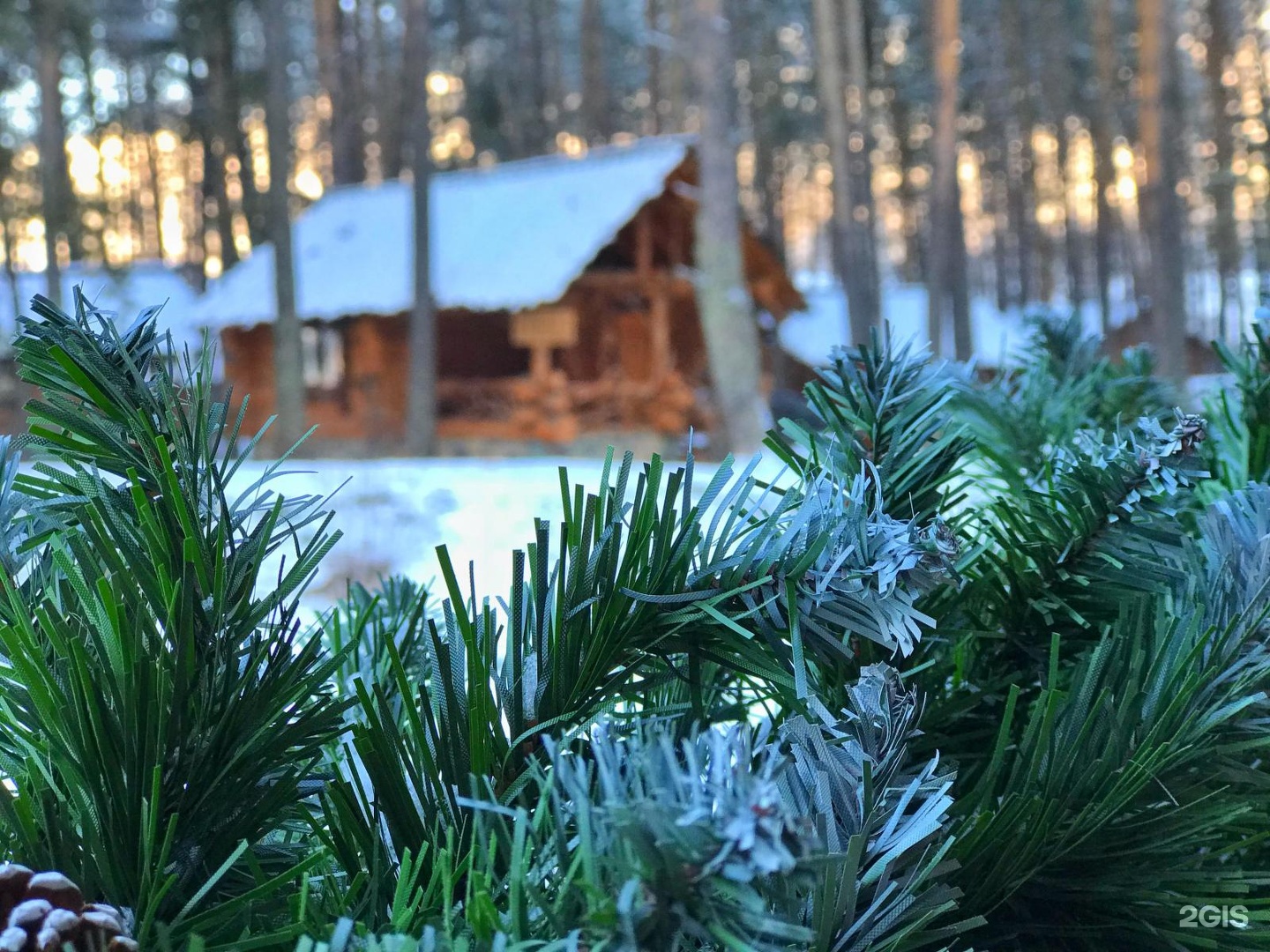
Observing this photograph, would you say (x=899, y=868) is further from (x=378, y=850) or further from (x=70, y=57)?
(x=70, y=57)

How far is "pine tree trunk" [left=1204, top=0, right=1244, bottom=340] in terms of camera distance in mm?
21516

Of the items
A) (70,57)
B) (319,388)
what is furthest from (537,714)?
(70,57)

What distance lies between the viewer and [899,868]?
688 mm

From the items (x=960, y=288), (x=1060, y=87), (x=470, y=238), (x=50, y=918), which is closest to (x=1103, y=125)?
(x=1060, y=87)

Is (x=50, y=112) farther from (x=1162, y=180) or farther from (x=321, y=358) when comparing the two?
(x=1162, y=180)

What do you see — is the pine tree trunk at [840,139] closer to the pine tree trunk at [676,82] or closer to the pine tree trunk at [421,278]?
the pine tree trunk at [676,82]

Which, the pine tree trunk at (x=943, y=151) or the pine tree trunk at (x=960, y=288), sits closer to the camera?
the pine tree trunk at (x=943, y=151)

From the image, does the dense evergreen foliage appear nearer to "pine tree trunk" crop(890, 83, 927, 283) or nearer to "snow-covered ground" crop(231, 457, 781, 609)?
"snow-covered ground" crop(231, 457, 781, 609)

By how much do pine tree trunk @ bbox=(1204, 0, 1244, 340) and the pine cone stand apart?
2191 cm

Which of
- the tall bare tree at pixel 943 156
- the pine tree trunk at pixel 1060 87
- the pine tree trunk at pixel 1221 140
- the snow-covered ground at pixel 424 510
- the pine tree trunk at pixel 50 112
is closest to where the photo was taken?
the snow-covered ground at pixel 424 510

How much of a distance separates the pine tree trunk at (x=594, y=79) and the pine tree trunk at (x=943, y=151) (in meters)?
10.4

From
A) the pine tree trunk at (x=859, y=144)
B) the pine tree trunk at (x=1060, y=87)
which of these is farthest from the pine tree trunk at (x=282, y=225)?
the pine tree trunk at (x=1060, y=87)

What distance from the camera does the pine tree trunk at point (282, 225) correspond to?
14905 mm

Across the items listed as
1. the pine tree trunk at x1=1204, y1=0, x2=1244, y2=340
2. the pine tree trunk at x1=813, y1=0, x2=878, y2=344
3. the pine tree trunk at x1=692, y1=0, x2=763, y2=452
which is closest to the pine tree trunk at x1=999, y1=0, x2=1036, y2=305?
the pine tree trunk at x1=1204, y1=0, x2=1244, y2=340
